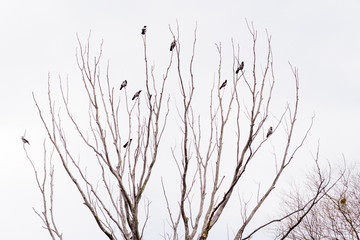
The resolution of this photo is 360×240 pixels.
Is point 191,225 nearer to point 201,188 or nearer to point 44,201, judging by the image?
point 201,188

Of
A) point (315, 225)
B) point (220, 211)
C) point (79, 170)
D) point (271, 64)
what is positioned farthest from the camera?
point (315, 225)

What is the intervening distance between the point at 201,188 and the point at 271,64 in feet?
3.80

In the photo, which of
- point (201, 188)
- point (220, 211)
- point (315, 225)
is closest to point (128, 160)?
point (201, 188)

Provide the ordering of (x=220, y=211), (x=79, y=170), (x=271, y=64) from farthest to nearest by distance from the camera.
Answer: (x=271, y=64)
(x=79, y=170)
(x=220, y=211)

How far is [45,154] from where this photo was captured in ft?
10.8

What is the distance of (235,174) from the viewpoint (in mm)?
2662

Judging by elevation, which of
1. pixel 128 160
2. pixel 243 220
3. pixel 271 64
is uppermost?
pixel 271 64

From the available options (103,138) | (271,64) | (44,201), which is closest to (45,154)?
(44,201)

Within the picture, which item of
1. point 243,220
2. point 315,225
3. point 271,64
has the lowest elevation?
point 243,220

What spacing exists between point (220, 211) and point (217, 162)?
35 cm

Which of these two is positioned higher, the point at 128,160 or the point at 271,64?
the point at 271,64

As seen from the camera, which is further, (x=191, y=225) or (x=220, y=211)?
(x=191, y=225)

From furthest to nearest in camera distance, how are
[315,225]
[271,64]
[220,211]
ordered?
[315,225], [271,64], [220,211]

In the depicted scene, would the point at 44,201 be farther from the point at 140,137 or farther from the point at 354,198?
the point at 354,198
